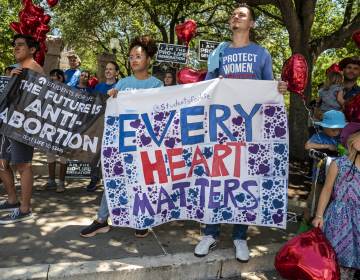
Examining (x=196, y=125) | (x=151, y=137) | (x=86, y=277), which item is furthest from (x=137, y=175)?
(x=86, y=277)

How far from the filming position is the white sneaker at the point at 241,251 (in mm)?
3451

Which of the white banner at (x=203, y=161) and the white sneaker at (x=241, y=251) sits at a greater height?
the white banner at (x=203, y=161)

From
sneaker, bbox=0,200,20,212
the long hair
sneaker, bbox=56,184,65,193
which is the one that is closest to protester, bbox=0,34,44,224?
sneaker, bbox=0,200,20,212

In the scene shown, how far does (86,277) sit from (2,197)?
7.94ft

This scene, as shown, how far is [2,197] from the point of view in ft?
16.2

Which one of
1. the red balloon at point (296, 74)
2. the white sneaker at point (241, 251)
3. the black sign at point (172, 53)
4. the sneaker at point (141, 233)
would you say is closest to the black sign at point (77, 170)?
the sneaker at point (141, 233)

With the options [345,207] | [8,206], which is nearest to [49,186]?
[8,206]

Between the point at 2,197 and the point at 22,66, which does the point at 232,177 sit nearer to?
the point at 22,66

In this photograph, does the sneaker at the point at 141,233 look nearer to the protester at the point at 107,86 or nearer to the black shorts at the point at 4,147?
the black shorts at the point at 4,147

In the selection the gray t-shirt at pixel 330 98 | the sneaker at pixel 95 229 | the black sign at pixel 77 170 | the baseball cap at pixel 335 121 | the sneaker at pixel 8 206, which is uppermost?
the gray t-shirt at pixel 330 98

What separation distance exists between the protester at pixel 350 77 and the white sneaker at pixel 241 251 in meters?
2.60

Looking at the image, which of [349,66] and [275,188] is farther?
[349,66]

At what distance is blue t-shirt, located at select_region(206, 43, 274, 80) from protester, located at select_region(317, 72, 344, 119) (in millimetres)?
2223

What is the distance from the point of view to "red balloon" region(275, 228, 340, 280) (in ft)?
8.98
